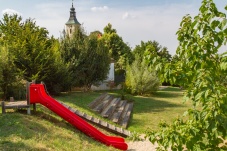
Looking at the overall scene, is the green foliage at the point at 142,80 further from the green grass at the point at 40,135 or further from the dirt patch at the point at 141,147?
the green grass at the point at 40,135

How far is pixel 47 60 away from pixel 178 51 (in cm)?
1270

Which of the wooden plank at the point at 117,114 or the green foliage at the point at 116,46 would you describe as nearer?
the wooden plank at the point at 117,114

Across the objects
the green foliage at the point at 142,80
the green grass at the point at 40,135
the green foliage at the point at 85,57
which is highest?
the green foliage at the point at 85,57

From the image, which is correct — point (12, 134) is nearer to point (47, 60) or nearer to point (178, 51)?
point (178, 51)

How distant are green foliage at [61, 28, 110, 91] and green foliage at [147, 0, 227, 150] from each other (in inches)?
624

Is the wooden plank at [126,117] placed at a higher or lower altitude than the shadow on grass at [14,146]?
lower

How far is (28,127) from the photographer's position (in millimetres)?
7930

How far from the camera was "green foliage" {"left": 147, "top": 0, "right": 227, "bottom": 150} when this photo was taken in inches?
103

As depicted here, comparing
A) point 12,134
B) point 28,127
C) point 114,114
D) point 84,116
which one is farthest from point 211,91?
point 114,114

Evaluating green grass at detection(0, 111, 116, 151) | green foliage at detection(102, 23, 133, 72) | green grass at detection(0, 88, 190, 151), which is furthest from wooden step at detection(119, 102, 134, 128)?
green foliage at detection(102, 23, 133, 72)

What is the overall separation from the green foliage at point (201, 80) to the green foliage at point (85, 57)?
1584 cm

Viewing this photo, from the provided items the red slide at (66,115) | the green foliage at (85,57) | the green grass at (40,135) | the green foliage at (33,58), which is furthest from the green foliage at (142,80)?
the red slide at (66,115)

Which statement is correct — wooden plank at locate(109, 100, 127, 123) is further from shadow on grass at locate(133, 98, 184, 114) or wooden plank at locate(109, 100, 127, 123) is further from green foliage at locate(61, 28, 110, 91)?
green foliage at locate(61, 28, 110, 91)

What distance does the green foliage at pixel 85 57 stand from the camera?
754 inches
